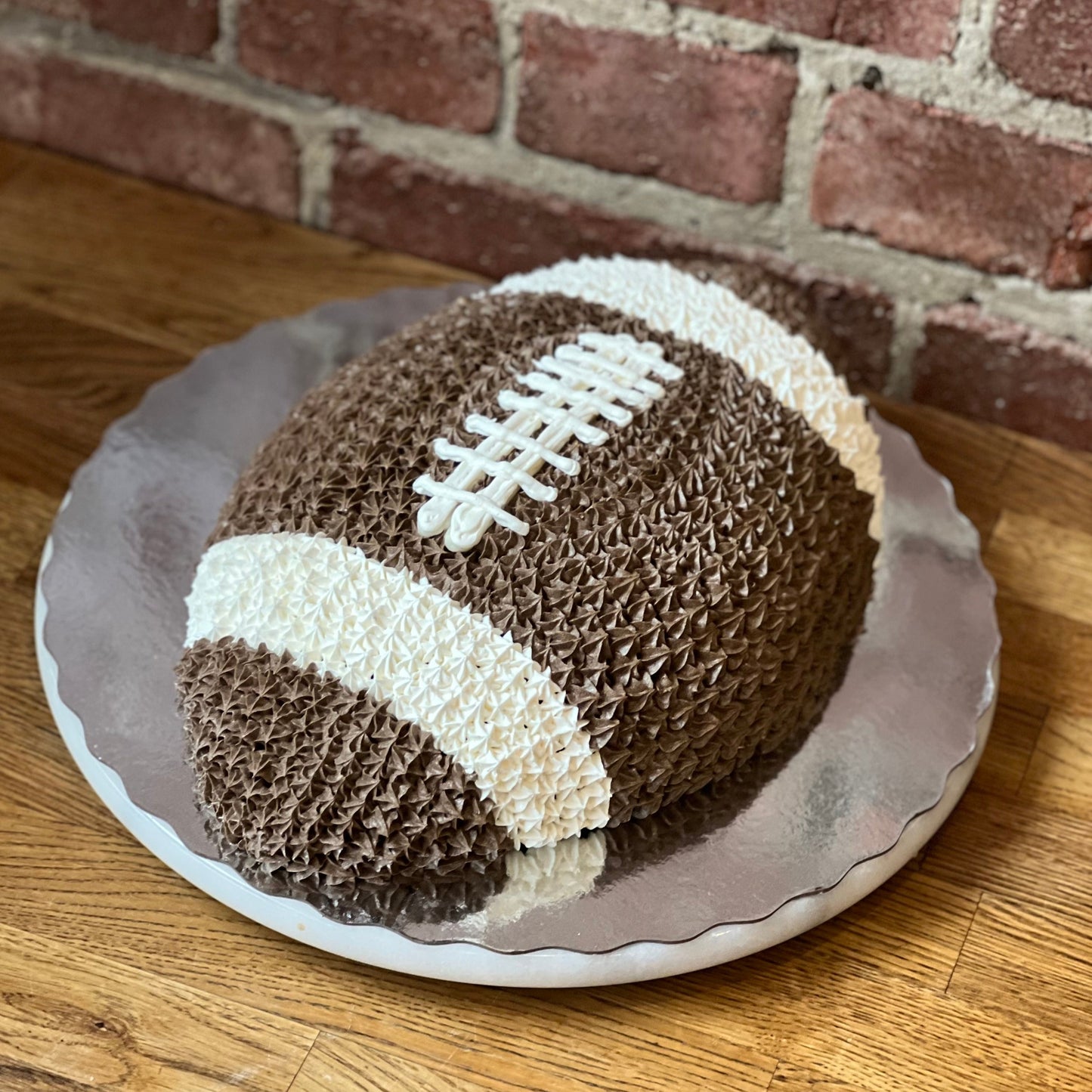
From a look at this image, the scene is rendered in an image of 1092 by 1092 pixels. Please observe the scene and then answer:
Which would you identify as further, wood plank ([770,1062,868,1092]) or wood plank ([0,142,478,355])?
wood plank ([0,142,478,355])

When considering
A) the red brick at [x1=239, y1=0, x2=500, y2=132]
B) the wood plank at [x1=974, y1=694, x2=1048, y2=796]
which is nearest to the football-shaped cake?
the wood plank at [x1=974, y1=694, x2=1048, y2=796]

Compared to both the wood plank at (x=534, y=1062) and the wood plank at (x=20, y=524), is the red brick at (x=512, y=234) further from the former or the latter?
the wood plank at (x=534, y=1062)

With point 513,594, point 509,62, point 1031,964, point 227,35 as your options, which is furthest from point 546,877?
point 227,35

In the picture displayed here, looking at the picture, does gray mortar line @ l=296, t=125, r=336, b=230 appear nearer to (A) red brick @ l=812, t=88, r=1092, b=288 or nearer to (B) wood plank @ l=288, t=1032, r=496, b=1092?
(A) red brick @ l=812, t=88, r=1092, b=288

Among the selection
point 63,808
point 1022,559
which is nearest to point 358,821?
point 63,808

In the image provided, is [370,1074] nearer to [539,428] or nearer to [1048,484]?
[539,428]

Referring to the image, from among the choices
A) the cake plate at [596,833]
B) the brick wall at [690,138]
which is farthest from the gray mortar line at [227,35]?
the cake plate at [596,833]

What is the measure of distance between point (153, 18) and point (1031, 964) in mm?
912

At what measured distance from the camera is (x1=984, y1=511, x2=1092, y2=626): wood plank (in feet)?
2.97

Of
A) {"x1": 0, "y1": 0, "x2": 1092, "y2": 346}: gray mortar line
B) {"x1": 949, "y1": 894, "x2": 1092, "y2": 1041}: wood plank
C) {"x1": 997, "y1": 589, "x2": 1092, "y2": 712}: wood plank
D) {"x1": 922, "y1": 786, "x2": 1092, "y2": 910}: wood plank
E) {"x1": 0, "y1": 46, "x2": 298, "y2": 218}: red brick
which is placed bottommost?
{"x1": 949, "y1": 894, "x2": 1092, "y2": 1041}: wood plank

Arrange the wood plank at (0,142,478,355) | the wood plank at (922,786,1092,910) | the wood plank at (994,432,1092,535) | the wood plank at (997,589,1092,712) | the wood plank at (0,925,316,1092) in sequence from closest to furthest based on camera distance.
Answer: the wood plank at (0,925,316,1092) < the wood plank at (922,786,1092,910) < the wood plank at (997,589,1092,712) < the wood plank at (994,432,1092,535) < the wood plank at (0,142,478,355)

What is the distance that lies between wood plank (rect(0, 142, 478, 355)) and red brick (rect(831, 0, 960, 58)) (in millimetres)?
357

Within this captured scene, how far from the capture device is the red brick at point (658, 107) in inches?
38.8

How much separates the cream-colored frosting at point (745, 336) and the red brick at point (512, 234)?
17 cm
